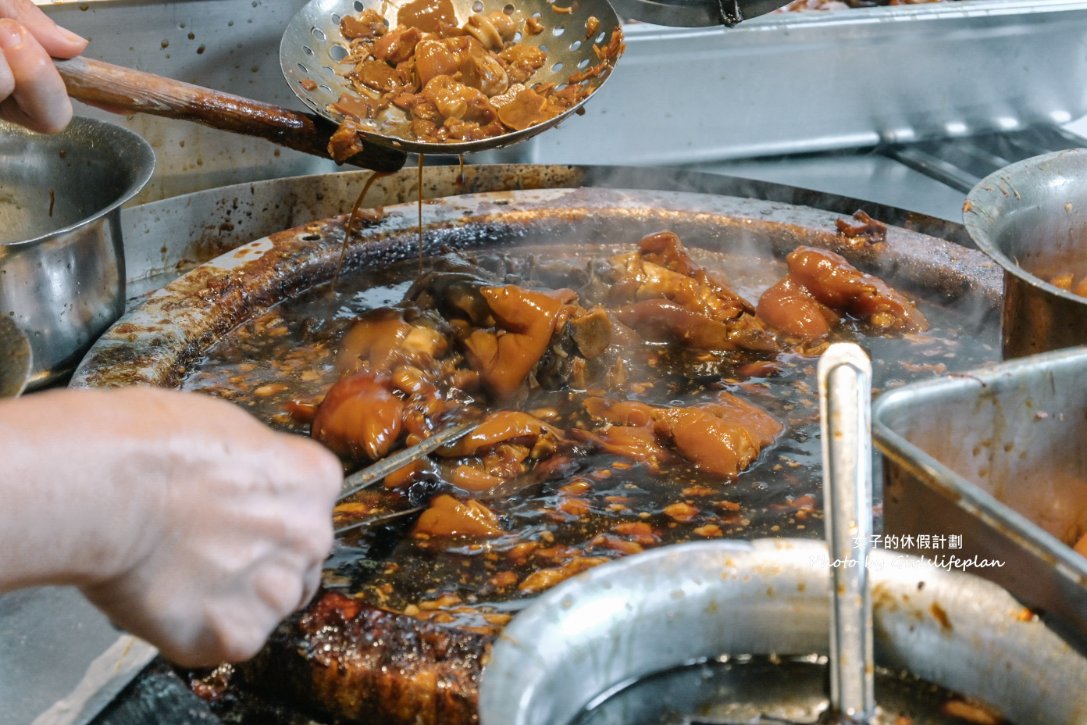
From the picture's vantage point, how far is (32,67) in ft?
7.88

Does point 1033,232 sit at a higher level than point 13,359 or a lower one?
higher

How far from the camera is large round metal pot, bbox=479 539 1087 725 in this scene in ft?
4.80

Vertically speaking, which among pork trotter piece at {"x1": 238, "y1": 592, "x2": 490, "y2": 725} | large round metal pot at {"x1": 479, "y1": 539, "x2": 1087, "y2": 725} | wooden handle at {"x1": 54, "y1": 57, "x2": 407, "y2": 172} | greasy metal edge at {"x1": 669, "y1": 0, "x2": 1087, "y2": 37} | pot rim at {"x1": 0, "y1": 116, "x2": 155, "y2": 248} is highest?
greasy metal edge at {"x1": 669, "y1": 0, "x2": 1087, "y2": 37}

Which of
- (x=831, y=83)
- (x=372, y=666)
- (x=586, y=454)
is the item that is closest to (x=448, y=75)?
(x=586, y=454)

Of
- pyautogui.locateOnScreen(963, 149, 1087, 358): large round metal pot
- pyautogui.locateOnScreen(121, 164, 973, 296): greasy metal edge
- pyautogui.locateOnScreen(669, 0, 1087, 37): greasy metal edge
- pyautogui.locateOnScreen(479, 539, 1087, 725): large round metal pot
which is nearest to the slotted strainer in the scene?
pyautogui.locateOnScreen(121, 164, 973, 296): greasy metal edge

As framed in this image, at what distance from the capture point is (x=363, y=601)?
82.4 inches

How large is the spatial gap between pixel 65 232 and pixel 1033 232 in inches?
97.7

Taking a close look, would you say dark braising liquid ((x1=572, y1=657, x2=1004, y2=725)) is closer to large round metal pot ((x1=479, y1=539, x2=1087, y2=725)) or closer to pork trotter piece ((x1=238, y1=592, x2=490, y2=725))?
large round metal pot ((x1=479, y1=539, x2=1087, y2=725))

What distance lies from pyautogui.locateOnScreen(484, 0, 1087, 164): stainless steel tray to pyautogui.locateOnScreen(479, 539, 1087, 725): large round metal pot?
3374mm

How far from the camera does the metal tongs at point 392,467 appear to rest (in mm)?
2156

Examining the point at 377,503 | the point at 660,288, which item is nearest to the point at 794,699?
the point at 377,503

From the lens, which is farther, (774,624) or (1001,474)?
(1001,474)

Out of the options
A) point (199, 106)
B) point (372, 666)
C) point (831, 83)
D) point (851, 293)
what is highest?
point (199, 106)

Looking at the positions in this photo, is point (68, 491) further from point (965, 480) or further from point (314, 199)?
point (314, 199)
